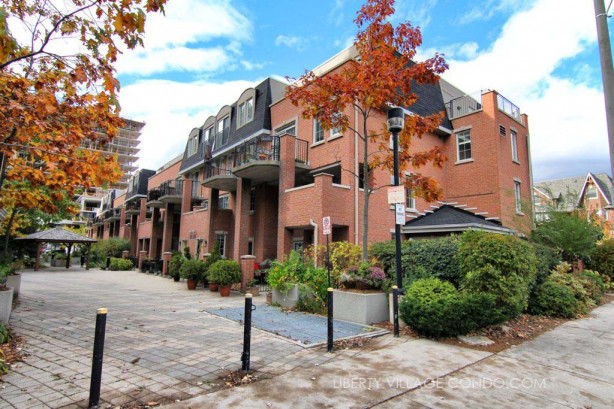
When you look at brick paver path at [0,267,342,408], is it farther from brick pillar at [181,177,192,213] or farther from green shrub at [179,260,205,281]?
brick pillar at [181,177,192,213]

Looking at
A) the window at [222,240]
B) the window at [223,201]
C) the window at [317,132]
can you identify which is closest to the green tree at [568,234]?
the window at [317,132]

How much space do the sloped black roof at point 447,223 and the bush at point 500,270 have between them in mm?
7022

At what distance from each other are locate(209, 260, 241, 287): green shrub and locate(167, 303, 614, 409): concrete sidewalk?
829 cm

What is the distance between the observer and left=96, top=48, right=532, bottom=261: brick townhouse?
14531mm

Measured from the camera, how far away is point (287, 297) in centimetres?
1046

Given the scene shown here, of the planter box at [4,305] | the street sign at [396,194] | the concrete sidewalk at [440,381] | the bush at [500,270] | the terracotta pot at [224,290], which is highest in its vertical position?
the street sign at [396,194]

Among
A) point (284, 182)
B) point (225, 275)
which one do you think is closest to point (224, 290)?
point (225, 275)

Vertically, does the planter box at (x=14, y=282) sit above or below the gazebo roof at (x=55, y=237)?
below

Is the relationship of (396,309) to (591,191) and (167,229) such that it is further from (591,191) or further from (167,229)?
(591,191)

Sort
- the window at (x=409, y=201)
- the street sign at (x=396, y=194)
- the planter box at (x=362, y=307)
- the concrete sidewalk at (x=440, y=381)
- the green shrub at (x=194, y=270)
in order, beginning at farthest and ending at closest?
the window at (x=409, y=201), the green shrub at (x=194, y=270), the planter box at (x=362, y=307), the street sign at (x=396, y=194), the concrete sidewalk at (x=440, y=381)

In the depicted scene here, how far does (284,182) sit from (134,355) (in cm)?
1058

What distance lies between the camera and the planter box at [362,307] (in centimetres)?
811

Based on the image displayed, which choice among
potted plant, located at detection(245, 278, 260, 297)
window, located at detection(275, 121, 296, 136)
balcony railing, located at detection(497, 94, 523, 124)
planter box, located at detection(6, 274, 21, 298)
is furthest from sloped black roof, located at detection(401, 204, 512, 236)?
planter box, located at detection(6, 274, 21, 298)

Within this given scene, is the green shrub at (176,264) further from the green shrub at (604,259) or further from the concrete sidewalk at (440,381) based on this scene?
the green shrub at (604,259)
